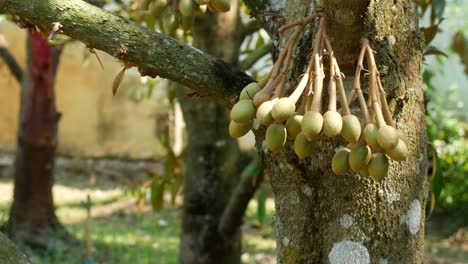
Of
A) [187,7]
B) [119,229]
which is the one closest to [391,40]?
[187,7]

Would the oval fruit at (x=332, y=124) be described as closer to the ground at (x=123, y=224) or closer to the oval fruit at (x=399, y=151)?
the oval fruit at (x=399, y=151)

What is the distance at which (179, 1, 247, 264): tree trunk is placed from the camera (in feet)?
10.8

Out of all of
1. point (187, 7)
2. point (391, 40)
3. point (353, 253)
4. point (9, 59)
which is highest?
point (9, 59)

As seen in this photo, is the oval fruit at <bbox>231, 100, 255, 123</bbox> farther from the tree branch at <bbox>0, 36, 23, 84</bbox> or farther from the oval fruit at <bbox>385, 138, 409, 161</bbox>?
the tree branch at <bbox>0, 36, 23, 84</bbox>

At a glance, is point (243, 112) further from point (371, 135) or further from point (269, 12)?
point (269, 12)

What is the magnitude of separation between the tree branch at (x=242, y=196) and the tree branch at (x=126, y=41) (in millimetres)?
1482

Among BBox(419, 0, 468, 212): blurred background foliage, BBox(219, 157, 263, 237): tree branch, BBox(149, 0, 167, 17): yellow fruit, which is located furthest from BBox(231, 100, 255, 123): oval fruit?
BBox(419, 0, 468, 212): blurred background foliage

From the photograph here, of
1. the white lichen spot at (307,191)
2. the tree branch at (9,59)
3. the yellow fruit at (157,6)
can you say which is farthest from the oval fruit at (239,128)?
the tree branch at (9,59)

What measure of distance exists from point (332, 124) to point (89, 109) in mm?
9488

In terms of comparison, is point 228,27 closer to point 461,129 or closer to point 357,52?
point 357,52

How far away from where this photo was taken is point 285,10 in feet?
4.72

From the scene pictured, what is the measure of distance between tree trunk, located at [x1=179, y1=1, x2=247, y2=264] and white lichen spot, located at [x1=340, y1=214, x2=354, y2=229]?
1988 mm

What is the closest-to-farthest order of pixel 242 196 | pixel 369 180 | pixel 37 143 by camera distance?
pixel 369 180
pixel 242 196
pixel 37 143

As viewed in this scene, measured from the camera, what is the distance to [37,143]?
4.89m
